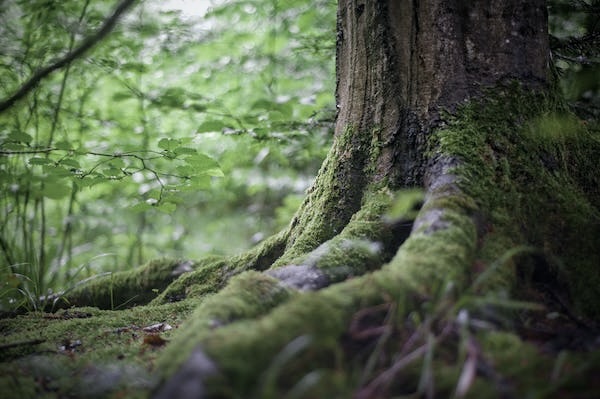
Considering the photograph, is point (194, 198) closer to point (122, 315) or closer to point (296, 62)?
point (296, 62)

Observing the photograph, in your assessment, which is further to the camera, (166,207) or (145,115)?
(145,115)

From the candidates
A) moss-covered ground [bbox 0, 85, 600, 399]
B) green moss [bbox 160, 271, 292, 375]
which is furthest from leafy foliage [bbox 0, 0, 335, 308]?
green moss [bbox 160, 271, 292, 375]

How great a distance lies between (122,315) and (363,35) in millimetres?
2291

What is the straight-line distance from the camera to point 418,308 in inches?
52.5

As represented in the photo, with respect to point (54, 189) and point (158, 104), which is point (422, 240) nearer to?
point (54, 189)

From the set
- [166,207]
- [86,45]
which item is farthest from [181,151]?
[86,45]

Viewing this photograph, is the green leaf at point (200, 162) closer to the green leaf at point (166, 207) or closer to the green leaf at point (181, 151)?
the green leaf at point (181, 151)

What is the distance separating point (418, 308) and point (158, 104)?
3.31m

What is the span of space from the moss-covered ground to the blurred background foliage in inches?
37.1

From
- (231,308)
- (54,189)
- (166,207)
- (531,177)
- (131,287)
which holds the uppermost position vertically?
(531,177)

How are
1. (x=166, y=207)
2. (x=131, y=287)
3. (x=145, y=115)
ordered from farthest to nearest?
(x=145, y=115), (x=131, y=287), (x=166, y=207)

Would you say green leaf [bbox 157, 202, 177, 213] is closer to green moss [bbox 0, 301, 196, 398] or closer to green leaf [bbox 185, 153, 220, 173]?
green leaf [bbox 185, 153, 220, 173]

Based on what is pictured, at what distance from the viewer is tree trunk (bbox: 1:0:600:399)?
108cm

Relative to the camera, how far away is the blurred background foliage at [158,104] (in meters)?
2.78
